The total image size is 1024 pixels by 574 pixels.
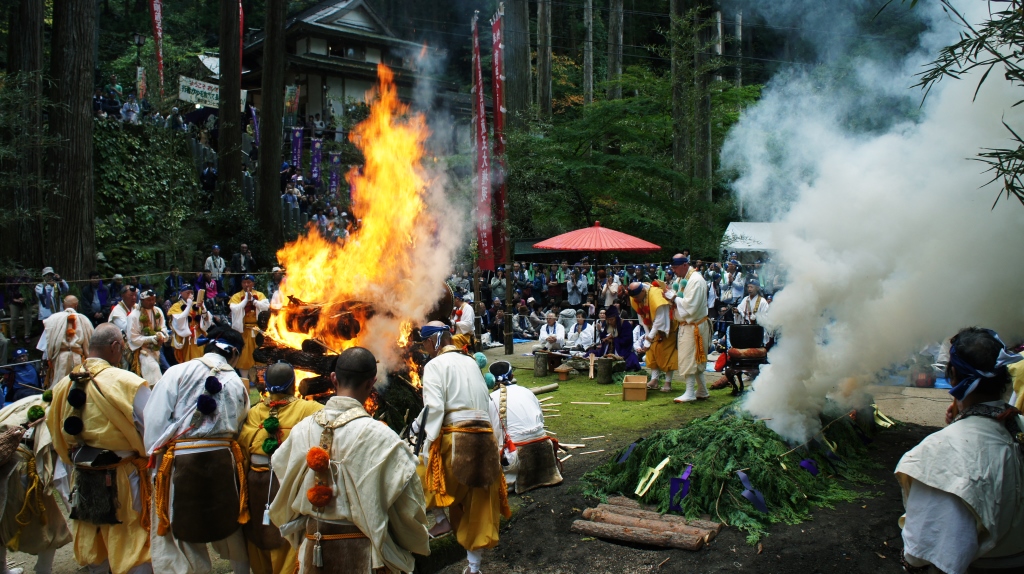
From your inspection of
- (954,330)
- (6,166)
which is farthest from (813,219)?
(6,166)

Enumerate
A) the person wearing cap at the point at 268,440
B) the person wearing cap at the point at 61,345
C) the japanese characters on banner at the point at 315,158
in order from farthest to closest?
the japanese characters on banner at the point at 315,158
the person wearing cap at the point at 61,345
the person wearing cap at the point at 268,440

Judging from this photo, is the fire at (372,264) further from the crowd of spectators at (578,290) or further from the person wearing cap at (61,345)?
the crowd of spectators at (578,290)

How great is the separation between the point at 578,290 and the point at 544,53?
400 inches

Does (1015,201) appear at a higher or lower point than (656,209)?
lower

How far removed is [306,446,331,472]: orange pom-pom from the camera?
3367 mm

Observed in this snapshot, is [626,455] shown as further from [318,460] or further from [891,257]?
[318,460]

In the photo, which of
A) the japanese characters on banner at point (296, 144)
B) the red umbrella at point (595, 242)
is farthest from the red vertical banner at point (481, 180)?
the japanese characters on banner at point (296, 144)

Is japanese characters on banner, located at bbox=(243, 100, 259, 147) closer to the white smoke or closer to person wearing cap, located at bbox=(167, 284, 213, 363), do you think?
person wearing cap, located at bbox=(167, 284, 213, 363)

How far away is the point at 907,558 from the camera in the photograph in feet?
10.0

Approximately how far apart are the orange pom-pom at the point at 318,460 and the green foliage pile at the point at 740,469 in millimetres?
3519

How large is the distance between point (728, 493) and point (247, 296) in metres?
8.80

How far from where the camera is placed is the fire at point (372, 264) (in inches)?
265

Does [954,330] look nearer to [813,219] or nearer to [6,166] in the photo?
[813,219]

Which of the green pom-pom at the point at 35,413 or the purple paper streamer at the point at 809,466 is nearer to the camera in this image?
the green pom-pom at the point at 35,413
